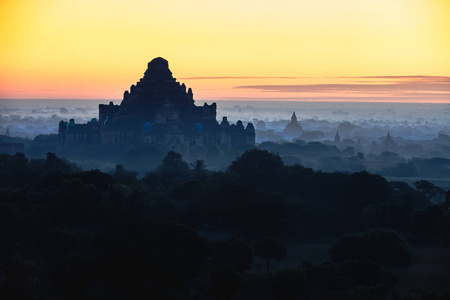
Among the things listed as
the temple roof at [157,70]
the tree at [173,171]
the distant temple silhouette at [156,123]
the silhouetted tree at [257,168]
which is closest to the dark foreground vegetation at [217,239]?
the silhouetted tree at [257,168]

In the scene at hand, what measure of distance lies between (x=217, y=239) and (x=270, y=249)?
7.12 m

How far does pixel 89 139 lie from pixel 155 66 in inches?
545

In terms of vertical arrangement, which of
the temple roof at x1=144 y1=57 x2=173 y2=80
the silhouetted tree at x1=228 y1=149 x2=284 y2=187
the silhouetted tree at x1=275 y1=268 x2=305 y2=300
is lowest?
the silhouetted tree at x1=275 y1=268 x2=305 y2=300

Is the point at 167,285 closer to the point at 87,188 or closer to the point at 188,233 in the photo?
the point at 188,233

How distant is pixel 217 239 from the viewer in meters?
64.5

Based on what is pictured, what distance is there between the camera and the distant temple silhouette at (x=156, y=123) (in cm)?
14438

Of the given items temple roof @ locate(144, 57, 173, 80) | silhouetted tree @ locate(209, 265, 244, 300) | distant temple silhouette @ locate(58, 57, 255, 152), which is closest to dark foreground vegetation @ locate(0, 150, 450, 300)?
silhouetted tree @ locate(209, 265, 244, 300)

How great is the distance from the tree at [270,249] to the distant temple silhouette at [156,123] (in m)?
84.2

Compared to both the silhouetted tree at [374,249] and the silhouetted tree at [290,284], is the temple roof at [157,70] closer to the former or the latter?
the silhouetted tree at [374,249]

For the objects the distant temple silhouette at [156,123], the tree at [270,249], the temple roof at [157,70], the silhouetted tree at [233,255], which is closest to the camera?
the silhouetted tree at [233,255]

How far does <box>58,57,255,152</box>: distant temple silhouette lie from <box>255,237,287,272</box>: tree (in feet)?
276

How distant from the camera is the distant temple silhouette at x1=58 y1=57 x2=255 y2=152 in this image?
14438 centimetres

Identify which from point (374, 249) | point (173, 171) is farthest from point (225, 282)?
point (173, 171)

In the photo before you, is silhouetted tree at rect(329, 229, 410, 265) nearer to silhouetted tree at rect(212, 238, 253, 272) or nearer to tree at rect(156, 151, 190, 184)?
silhouetted tree at rect(212, 238, 253, 272)
